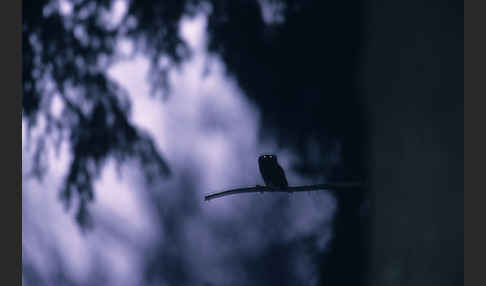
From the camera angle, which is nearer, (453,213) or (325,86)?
(325,86)

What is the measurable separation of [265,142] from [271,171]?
201mm

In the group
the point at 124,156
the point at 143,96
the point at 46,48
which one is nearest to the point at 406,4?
the point at 143,96

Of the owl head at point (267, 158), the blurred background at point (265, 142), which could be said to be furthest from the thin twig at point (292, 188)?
the owl head at point (267, 158)

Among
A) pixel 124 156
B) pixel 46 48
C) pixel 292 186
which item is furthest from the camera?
pixel 46 48

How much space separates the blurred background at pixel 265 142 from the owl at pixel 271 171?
0.07m

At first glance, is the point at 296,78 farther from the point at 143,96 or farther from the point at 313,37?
the point at 143,96

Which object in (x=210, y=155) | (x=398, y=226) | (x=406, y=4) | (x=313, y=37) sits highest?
(x=406, y=4)

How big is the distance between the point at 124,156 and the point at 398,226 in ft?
6.34

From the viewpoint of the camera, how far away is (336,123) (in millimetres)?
3219

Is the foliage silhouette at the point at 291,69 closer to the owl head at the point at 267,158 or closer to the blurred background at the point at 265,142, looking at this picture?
the blurred background at the point at 265,142

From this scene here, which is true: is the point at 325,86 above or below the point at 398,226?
above

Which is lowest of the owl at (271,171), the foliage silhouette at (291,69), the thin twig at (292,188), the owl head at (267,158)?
the thin twig at (292,188)

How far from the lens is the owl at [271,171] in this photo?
312 centimetres

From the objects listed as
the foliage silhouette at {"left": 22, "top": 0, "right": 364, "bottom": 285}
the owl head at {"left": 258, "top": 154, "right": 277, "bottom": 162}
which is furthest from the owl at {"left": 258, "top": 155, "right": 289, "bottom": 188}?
the foliage silhouette at {"left": 22, "top": 0, "right": 364, "bottom": 285}
